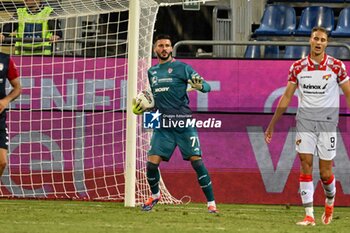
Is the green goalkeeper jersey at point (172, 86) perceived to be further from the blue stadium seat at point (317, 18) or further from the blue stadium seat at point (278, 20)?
the blue stadium seat at point (317, 18)

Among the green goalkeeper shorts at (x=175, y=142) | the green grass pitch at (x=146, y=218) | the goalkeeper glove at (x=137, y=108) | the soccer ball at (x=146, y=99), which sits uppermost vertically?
the soccer ball at (x=146, y=99)

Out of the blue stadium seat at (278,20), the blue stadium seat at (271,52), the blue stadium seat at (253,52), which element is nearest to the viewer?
the blue stadium seat at (271,52)

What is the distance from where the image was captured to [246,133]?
53.2ft

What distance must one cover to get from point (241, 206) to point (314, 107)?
164 inches

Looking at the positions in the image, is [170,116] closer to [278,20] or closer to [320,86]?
[320,86]

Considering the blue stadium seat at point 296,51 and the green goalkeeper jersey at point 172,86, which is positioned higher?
the green goalkeeper jersey at point 172,86

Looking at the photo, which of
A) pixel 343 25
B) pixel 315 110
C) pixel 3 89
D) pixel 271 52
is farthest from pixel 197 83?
pixel 343 25

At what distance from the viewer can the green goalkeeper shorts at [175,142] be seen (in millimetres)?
13094

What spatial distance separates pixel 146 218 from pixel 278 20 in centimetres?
915

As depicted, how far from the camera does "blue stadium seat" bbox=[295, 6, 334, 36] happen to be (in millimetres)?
20000

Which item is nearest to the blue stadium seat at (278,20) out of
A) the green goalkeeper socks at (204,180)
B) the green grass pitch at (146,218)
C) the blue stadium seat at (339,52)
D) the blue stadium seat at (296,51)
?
the blue stadium seat at (296,51)

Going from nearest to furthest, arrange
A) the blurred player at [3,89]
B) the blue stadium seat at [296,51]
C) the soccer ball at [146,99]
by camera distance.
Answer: the blurred player at [3,89], the soccer ball at [146,99], the blue stadium seat at [296,51]

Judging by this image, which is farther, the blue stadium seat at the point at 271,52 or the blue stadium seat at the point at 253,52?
the blue stadium seat at the point at 253,52

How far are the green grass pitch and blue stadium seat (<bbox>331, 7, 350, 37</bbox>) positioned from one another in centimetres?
523
